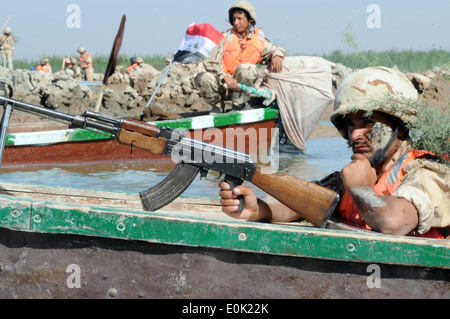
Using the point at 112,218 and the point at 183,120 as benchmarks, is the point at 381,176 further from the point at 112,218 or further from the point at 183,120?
the point at 183,120

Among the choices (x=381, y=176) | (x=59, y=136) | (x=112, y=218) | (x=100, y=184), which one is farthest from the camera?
(x=59, y=136)

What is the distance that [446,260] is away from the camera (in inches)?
126

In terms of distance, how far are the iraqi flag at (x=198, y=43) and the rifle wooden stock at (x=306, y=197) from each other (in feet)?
22.5

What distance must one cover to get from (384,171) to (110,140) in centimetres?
652

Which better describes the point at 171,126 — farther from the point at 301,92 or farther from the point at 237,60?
the point at 301,92

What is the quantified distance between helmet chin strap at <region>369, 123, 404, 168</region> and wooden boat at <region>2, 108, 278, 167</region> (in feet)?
18.9

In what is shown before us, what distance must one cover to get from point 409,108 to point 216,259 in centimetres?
132

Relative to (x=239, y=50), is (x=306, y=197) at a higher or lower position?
lower

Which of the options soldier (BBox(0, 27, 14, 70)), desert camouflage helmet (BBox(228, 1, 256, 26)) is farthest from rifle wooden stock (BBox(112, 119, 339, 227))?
soldier (BBox(0, 27, 14, 70))

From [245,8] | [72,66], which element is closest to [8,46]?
[72,66]

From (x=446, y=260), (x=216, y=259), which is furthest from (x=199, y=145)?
(x=446, y=260)

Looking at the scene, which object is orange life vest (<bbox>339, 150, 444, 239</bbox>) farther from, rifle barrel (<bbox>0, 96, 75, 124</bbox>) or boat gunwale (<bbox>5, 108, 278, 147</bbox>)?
boat gunwale (<bbox>5, 108, 278, 147</bbox>)

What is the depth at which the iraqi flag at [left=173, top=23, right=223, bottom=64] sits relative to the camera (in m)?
10.7

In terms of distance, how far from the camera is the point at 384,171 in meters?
3.72
